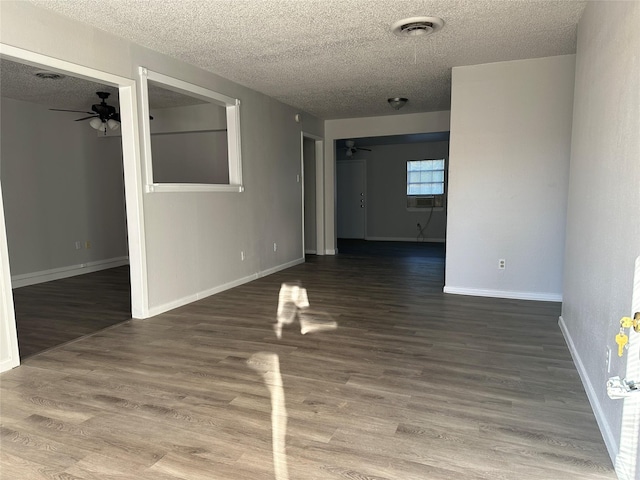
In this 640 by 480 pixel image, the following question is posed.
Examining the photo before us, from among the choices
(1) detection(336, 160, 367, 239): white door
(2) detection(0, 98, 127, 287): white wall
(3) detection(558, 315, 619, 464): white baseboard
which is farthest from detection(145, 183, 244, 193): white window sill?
(1) detection(336, 160, 367, 239): white door

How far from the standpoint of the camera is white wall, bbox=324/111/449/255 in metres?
6.93

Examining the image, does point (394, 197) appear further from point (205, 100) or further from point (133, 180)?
point (133, 180)

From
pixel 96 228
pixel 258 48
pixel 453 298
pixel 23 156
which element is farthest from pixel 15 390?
pixel 96 228

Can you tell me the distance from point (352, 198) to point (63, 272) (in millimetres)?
6583

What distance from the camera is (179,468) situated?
174 centimetres

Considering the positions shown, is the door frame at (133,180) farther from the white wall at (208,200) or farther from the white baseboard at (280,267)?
the white baseboard at (280,267)

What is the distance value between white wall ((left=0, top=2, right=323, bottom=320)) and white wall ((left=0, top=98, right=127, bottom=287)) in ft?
8.81

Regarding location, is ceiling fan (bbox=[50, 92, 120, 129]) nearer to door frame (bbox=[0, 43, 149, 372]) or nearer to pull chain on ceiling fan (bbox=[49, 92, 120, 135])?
pull chain on ceiling fan (bbox=[49, 92, 120, 135])

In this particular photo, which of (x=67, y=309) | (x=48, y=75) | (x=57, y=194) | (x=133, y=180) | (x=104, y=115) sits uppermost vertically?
(x=48, y=75)

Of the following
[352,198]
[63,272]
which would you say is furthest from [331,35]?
[352,198]

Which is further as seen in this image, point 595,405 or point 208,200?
point 208,200

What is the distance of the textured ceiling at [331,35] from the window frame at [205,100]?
250mm

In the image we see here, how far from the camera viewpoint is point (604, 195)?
7.06ft

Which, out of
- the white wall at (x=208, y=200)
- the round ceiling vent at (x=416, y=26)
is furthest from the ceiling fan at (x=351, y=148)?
the round ceiling vent at (x=416, y=26)
